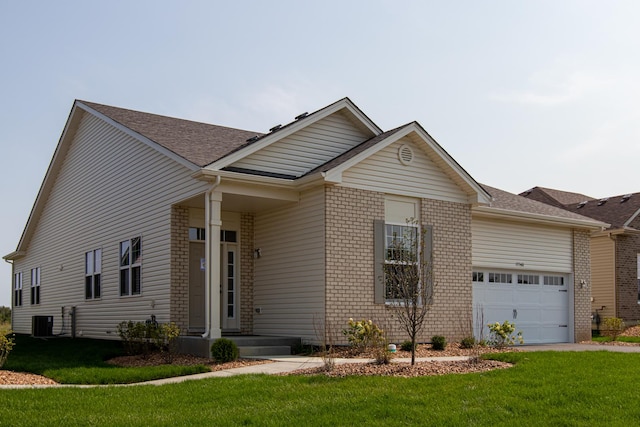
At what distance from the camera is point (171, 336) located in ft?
48.1

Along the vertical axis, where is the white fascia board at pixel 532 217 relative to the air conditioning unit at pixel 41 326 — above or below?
above

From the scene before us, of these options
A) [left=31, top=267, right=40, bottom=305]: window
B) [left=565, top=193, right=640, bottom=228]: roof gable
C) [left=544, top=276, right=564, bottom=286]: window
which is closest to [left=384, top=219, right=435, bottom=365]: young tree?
[left=544, top=276, right=564, bottom=286]: window

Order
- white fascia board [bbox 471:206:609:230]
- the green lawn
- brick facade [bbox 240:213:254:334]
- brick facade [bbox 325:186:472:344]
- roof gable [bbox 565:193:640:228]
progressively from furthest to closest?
roof gable [bbox 565:193:640:228], white fascia board [bbox 471:206:609:230], brick facade [bbox 240:213:254:334], brick facade [bbox 325:186:472:344], the green lawn

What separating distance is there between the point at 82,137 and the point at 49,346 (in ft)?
24.1

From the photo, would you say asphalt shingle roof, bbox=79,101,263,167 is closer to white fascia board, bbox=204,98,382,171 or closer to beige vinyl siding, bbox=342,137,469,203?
white fascia board, bbox=204,98,382,171

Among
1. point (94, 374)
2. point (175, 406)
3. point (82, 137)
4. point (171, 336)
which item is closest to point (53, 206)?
point (82, 137)

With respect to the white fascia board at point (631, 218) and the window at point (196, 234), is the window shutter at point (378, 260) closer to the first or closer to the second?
the window at point (196, 234)

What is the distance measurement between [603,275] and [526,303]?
7.50 metres

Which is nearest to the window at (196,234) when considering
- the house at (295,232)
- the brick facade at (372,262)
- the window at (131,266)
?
the house at (295,232)

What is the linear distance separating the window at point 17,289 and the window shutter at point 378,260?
19.3m

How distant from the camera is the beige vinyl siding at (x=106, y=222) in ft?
56.4

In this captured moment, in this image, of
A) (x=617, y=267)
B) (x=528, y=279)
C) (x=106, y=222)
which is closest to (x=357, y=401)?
(x=528, y=279)

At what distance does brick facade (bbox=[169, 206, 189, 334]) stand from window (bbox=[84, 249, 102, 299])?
5064mm

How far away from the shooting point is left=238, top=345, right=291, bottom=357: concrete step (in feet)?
47.9
